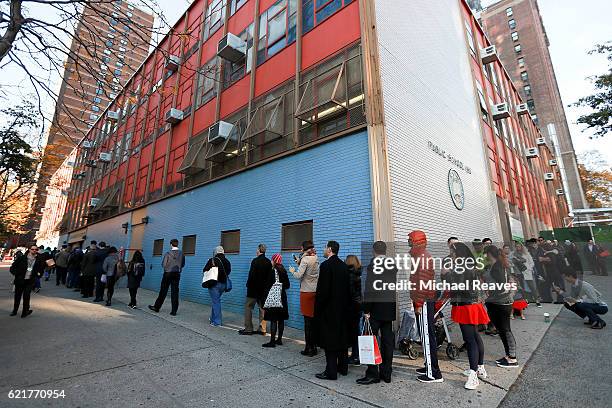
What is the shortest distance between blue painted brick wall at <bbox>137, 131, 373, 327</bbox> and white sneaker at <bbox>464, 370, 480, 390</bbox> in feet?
9.24

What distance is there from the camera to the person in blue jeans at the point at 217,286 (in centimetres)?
695

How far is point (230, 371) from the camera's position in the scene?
420cm

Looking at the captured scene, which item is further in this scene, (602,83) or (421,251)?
(602,83)

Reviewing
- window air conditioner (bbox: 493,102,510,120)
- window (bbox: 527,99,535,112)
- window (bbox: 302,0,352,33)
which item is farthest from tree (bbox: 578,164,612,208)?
window (bbox: 302,0,352,33)

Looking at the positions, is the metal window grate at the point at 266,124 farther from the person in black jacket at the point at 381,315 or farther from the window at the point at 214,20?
the window at the point at 214,20

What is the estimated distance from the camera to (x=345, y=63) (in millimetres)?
7715

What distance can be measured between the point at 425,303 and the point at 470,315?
581 millimetres

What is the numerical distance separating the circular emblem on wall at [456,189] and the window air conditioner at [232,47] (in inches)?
364

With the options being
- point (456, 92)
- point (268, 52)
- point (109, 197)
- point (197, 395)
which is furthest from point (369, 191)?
point (109, 197)

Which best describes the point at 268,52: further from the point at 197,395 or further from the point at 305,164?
the point at 197,395

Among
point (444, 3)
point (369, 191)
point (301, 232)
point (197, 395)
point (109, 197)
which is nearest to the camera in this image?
point (197, 395)

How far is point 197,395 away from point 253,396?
2.20 feet

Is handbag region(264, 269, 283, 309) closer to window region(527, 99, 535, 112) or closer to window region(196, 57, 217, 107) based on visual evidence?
window region(196, 57, 217, 107)

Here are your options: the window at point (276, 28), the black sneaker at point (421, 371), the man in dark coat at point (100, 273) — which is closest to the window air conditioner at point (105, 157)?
the man in dark coat at point (100, 273)
